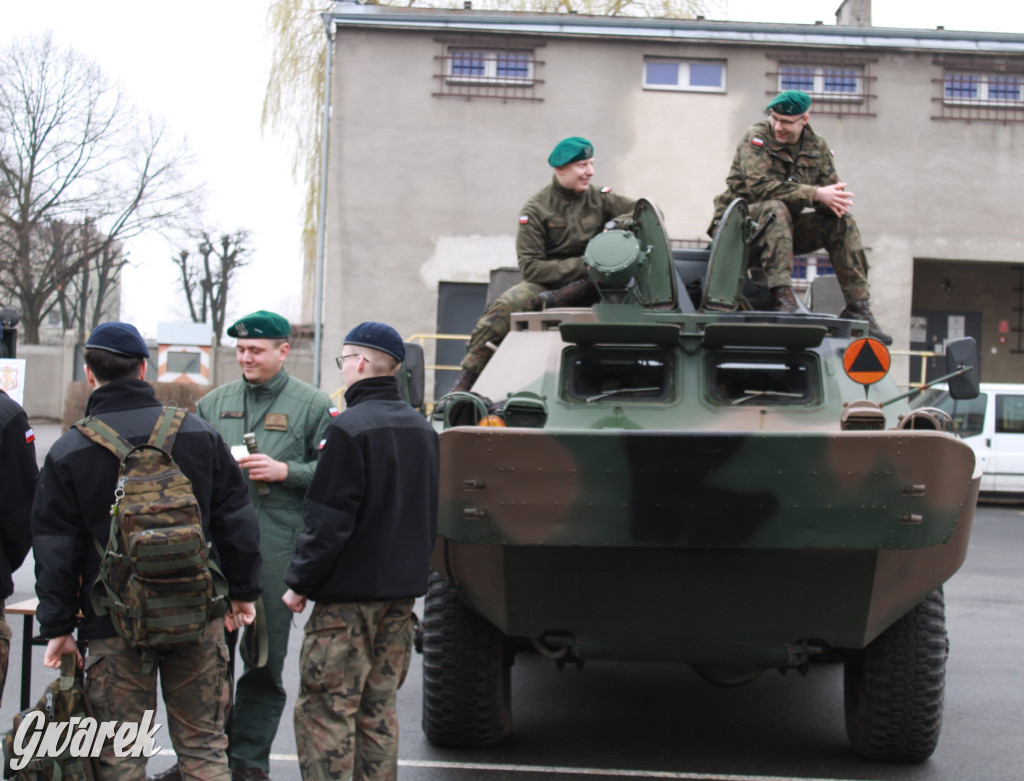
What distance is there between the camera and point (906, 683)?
4.55 meters

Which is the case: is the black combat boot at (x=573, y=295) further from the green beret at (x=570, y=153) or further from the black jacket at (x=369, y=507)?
the black jacket at (x=369, y=507)

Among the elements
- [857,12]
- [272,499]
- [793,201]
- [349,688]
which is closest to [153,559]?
[349,688]

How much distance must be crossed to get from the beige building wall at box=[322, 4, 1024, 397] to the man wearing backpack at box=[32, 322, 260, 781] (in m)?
13.7

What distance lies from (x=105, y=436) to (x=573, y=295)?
11.4 ft

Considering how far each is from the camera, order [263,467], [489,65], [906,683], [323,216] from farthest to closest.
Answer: [489,65] < [323,216] < [906,683] < [263,467]

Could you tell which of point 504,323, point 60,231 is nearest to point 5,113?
point 60,231

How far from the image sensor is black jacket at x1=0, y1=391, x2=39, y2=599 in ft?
12.3

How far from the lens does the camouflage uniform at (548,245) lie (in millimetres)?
6293

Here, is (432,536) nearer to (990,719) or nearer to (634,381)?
(634,381)

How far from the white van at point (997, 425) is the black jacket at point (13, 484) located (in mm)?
13383

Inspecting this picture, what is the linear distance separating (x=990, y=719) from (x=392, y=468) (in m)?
3.55

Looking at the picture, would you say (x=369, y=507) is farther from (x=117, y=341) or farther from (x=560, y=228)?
(x=560, y=228)

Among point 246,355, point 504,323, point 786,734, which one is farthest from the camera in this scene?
point 504,323

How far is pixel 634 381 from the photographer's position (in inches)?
209
